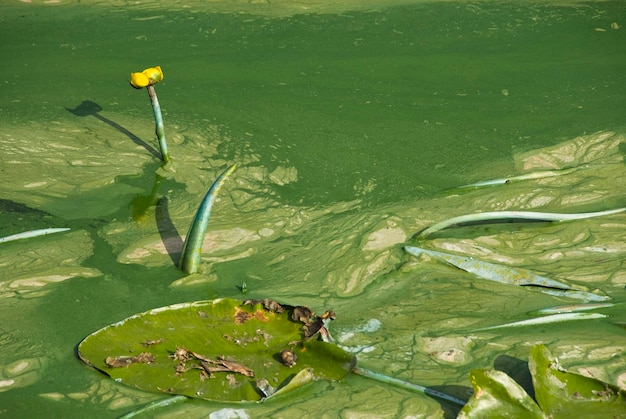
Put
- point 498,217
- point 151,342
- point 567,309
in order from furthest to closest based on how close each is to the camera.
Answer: point 498,217, point 567,309, point 151,342

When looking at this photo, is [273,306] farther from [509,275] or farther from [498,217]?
[498,217]

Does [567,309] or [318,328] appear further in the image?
[567,309]

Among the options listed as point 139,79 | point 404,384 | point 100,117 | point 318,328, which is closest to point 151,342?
point 318,328

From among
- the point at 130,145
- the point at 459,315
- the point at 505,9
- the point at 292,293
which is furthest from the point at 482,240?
the point at 505,9

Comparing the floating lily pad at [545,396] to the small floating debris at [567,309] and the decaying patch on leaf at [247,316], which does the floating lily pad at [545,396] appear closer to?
the small floating debris at [567,309]

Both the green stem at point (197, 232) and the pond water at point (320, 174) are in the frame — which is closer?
the pond water at point (320, 174)

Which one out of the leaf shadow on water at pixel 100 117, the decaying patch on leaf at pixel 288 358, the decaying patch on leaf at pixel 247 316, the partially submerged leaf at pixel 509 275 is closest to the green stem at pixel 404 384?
the decaying patch on leaf at pixel 288 358

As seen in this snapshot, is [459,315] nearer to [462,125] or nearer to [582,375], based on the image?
[582,375]

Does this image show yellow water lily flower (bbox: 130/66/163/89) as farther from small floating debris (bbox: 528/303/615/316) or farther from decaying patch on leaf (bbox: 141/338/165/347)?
small floating debris (bbox: 528/303/615/316)
